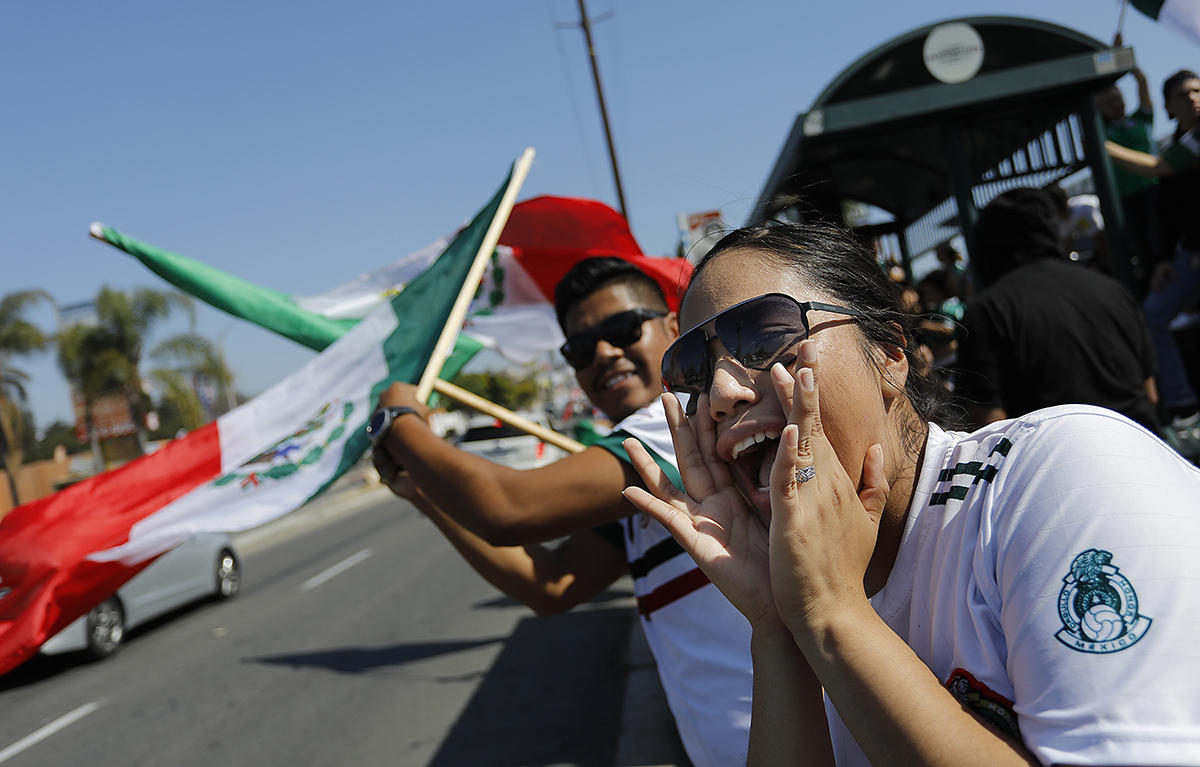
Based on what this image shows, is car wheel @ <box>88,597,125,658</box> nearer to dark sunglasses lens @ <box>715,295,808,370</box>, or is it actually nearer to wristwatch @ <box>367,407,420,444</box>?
wristwatch @ <box>367,407,420,444</box>

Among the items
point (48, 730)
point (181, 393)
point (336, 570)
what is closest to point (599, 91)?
point (336, 570)

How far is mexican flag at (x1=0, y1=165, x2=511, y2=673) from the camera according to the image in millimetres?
2875

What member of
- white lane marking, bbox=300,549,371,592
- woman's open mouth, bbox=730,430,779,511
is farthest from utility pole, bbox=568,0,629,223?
woman's open mouth, bbox=730,430,779,511

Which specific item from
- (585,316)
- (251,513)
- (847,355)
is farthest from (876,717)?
(251,513)

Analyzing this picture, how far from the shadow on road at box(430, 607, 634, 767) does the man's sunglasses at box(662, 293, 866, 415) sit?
4.27 m

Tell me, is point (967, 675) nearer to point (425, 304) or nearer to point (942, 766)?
point (942, 766)

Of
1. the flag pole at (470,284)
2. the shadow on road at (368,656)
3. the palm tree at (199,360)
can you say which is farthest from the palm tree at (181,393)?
the flag pole at (470,284)

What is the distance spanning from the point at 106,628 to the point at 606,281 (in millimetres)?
8852

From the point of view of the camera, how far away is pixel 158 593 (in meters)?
10.7

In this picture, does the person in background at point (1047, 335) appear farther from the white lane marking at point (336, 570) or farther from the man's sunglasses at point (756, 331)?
the white lane marking at point (336, 570)

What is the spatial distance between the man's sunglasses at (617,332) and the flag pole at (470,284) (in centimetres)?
50

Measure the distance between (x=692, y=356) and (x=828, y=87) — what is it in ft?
16.1

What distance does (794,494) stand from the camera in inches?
45.0

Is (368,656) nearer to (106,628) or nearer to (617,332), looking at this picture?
(106,628)
